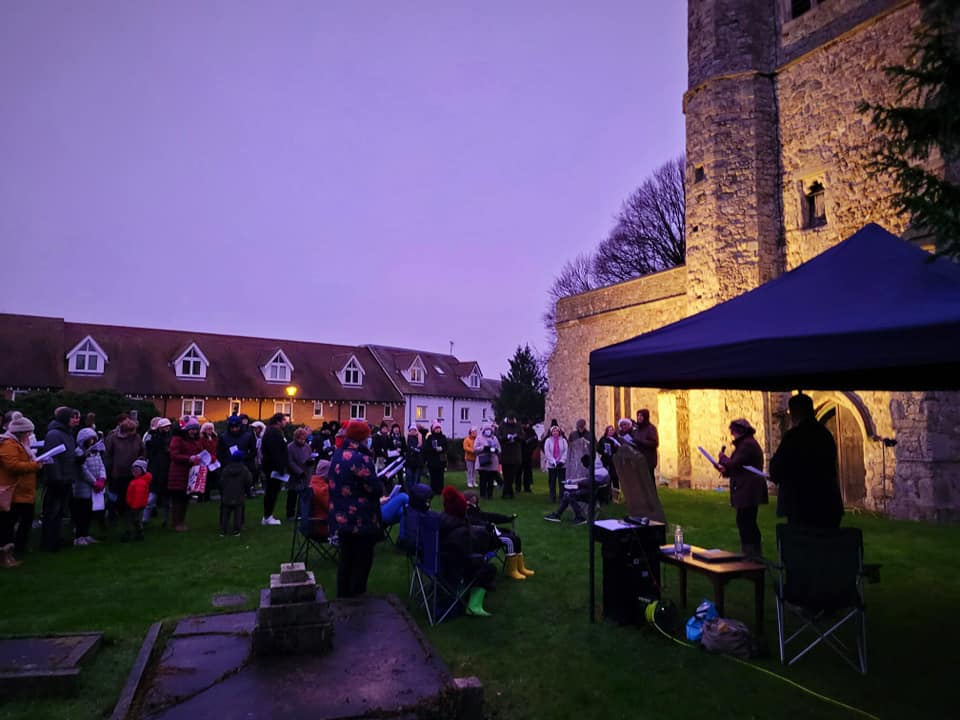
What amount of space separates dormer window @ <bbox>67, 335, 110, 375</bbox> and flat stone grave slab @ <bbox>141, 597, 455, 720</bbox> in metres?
29.2

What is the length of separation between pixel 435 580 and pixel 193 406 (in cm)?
2921

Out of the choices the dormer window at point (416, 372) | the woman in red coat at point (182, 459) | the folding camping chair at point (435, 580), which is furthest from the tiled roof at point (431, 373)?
the folding camping chair at point (435, 580)

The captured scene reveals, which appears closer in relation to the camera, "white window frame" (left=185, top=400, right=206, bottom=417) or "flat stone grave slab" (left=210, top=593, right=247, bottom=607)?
"flat stone grave slab" (left=210, top=593, right=247, bottom=607)

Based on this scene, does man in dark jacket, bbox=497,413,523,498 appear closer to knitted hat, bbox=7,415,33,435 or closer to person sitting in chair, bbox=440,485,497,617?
person sitting in chair, bbox=440,485,497,617

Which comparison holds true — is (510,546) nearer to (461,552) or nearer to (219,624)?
(461,552)

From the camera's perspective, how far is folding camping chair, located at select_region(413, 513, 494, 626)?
5937mm

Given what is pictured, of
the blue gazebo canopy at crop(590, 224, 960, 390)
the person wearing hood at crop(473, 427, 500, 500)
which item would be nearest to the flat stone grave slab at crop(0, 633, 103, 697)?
the blue gazebo canopy at crop(590, 224, 960, 390)

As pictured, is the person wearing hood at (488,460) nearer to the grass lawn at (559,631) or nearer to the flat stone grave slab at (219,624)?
the grass lawn at (559,631)

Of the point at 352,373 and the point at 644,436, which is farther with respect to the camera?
the point at 352,373

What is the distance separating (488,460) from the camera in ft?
49.4

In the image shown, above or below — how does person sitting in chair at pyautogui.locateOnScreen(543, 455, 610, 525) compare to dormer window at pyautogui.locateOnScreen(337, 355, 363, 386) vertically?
below

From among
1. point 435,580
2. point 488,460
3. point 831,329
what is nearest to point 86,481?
point 435,580

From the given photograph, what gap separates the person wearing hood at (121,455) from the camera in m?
9.86

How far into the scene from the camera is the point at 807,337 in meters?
4.63
